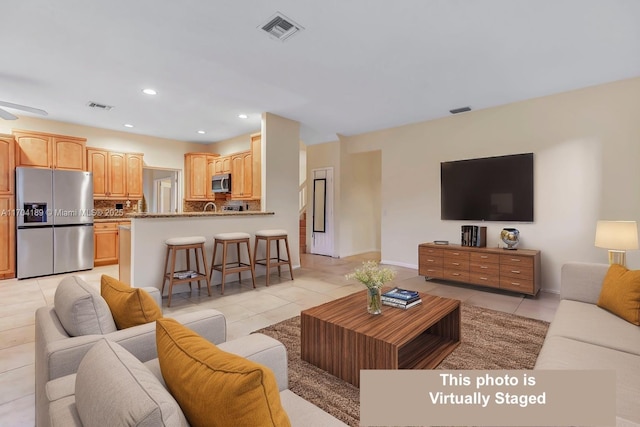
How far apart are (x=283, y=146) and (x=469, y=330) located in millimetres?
3836

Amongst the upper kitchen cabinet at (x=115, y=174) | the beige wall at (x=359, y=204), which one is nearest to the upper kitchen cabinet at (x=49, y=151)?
the upper kitchen cabinet at (x=115, y=174)

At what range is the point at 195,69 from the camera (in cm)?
340

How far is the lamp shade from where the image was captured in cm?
261

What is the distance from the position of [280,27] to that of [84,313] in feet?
8.19

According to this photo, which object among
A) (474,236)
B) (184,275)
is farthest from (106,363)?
(474,236)

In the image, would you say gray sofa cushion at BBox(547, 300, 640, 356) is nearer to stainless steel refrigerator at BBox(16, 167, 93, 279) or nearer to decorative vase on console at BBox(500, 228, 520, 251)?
decorative vase on console at BBox(500, 228, 520, 251)

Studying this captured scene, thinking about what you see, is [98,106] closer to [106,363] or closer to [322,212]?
[322,212]

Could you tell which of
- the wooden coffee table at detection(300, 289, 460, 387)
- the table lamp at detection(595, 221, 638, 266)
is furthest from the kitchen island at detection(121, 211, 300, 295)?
the table lamp at detection(595, 221, 638, 266)

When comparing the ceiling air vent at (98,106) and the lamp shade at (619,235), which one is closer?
the lamp shade at (619,235)

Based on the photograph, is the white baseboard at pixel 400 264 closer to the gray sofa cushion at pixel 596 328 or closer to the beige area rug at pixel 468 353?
the beige area rug at pixel 468 353

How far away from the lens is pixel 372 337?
182 cm

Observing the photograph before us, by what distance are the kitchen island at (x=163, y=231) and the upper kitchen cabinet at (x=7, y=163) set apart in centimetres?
251

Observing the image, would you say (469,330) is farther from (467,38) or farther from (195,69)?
(195,69)

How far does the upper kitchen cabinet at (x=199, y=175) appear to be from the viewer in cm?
705
